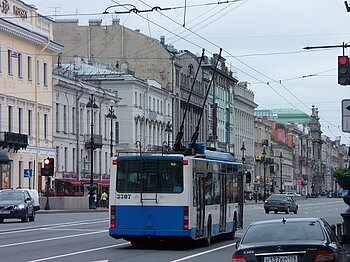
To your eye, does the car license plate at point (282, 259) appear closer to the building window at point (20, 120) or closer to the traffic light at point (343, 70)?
the traffic light at point (343, 70)

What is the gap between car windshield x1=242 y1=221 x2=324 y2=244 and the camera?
13.4 meters

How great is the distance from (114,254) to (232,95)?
111 m

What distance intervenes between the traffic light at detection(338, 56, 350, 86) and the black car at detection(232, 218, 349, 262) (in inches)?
451

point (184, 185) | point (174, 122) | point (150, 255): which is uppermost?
point (174, 122)

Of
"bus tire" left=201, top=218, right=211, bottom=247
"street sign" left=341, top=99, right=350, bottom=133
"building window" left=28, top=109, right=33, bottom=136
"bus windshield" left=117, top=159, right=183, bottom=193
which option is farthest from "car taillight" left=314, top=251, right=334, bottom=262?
"building window" left=28, top=109, right=33, bottom=136

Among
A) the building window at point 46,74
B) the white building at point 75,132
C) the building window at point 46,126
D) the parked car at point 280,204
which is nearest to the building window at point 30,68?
the building window at point 46,74

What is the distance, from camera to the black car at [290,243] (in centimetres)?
1281

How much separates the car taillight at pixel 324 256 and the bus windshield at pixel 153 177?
11.2 m

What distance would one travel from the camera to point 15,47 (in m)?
67.9

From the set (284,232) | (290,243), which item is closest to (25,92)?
(284,232)

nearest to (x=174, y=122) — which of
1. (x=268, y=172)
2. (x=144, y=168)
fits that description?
(x=268, y=172)

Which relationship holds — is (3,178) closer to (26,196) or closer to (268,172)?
(26,196)

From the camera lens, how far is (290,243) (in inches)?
514

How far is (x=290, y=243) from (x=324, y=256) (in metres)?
0.54
